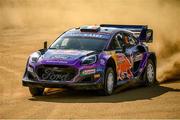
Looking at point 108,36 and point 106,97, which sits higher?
point 108,36

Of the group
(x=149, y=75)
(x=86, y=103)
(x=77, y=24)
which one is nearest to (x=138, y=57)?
(x=149, y=75)

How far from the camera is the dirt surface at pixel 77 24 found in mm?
14938

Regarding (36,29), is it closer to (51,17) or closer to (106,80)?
(51,17)

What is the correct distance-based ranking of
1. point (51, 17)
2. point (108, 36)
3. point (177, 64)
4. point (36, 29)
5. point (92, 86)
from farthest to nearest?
1. point (51, 17)
2. point (36, 29)
3. point (177, 64)
4. point (108, 36)
5. point (92, 86)

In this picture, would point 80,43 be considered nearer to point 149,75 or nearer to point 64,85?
point 64,85

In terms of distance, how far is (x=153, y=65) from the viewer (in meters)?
20.5

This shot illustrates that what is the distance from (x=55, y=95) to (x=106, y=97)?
4.37 feet

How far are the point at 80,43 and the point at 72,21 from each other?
26.4 metres

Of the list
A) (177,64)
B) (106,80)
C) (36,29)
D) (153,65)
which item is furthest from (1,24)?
(106,80)

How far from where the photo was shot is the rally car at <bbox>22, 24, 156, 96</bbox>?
1694 cm

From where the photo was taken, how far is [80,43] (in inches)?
718

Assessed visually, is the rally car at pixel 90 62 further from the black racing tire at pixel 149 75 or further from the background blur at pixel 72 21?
the background blur at pixel 72 21

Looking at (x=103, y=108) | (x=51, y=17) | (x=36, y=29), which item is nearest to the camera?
(x=103, y=108)

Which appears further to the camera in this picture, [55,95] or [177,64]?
[177,64]
